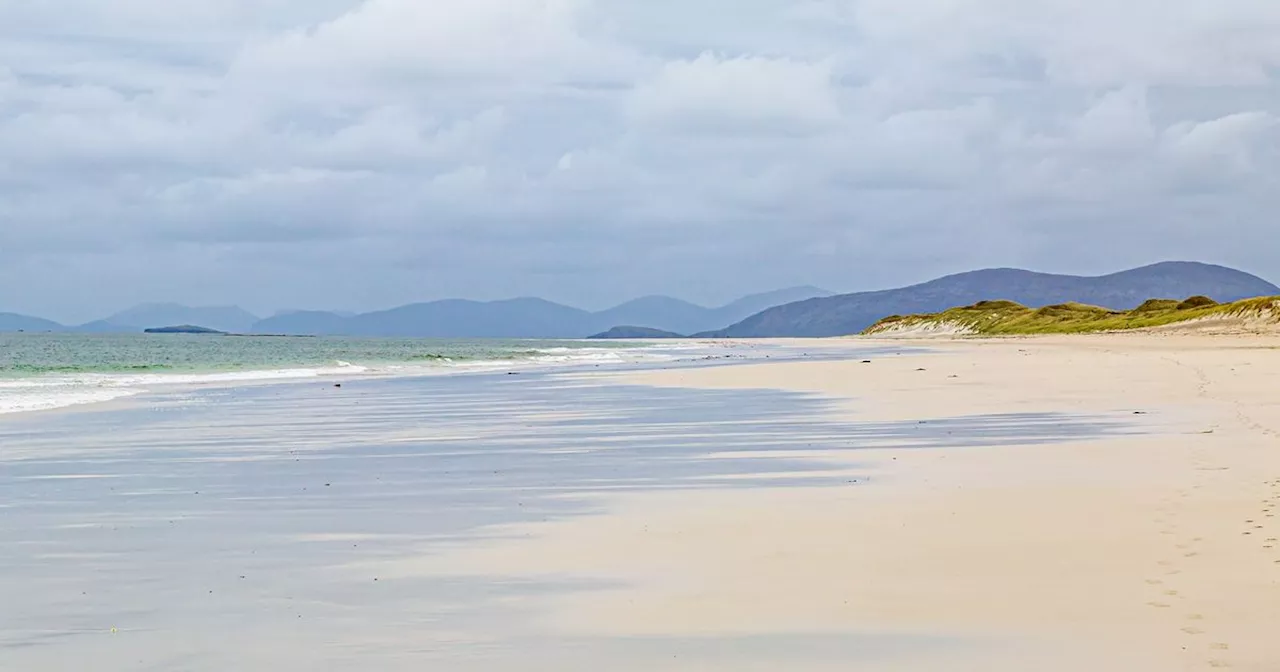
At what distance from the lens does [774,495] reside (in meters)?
11.5

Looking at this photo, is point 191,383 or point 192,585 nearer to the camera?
point 192,585

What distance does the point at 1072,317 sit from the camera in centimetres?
13825

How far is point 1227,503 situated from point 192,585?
7.51 metres

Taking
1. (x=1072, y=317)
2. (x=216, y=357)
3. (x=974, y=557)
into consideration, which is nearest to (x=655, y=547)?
(x=974, y=557)

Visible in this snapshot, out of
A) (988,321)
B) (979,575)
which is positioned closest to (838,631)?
(979,575)

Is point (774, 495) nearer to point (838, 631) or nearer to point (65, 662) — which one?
point (838, 631)

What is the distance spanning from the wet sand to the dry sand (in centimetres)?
3

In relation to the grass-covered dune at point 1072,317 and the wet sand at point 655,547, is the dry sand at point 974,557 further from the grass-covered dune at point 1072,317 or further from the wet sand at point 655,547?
the grass-covered dune at point 1072,317

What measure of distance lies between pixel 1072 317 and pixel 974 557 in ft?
451

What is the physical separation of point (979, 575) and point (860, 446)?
27.0ft

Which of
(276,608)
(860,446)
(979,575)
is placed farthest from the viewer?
(860,446)

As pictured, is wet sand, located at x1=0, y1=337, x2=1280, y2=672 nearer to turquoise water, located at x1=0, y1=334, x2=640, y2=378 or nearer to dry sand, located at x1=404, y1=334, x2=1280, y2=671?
dry sand, located at x1=404, y1=334, x2=1280, y2=671

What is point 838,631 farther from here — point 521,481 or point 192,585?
point 521,481

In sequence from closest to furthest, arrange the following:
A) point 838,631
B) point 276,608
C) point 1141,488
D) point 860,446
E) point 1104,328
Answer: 1. point 838,631
2. point 276,608
3. point 1141,488
4. point 860,446
5. point 1104,328
